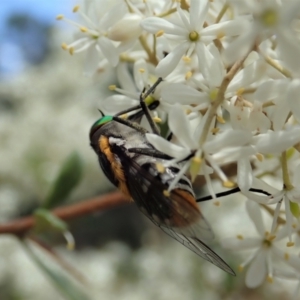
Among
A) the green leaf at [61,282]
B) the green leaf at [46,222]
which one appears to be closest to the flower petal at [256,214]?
the green leaf at [46,222]

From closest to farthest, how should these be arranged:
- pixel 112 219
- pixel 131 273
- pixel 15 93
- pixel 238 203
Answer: pixel 238 203 < pixel 131 273 < pixel 15 93 < pixel 112 219

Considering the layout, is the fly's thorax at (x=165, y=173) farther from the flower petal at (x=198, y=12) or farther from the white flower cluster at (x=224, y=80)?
the flower petal at (x=198, y=12)

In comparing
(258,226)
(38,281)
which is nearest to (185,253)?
(38,281)

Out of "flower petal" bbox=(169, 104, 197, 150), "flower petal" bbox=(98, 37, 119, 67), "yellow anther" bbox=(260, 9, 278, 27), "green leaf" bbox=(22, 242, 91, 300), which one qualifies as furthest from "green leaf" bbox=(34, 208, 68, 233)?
"yellow anther" bbox=(260, 9, 278, 27)

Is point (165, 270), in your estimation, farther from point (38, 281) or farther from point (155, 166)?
point (155, 166)

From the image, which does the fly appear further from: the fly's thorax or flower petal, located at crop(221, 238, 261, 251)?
flower petal, located at crop(221, 238, 261, 251)

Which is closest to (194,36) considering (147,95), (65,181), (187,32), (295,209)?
(187,32)
